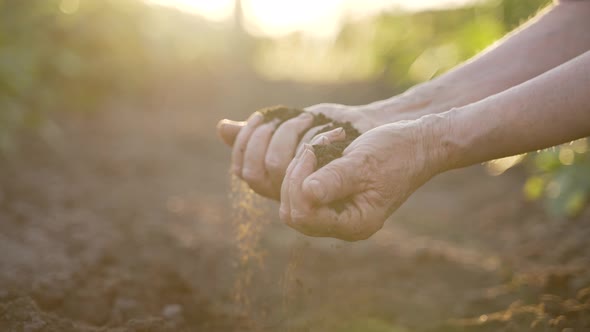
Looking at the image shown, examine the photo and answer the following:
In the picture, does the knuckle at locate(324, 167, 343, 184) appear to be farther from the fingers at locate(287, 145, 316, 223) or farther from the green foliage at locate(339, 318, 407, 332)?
the green foliage at locate(339, 318, 407, 332)

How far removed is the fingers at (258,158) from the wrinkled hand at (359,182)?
32cm

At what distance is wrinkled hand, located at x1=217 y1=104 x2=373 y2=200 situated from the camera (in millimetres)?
1898

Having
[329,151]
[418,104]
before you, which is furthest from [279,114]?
[418,104]

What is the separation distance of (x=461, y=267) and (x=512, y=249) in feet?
2.23

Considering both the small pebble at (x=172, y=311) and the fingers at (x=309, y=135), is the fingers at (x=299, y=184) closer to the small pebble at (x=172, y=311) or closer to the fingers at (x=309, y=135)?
the fingers at (x=309, y=135)

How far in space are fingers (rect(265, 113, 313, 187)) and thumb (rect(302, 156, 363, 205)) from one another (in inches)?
15.0

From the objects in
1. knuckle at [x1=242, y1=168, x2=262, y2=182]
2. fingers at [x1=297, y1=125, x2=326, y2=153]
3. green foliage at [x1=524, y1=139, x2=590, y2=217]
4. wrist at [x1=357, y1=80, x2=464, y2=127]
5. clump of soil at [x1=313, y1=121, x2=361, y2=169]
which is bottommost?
clump of soil at [x1=313, y1=121, x2=361, y2=169]

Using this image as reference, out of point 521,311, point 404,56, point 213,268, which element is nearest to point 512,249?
point 521,311

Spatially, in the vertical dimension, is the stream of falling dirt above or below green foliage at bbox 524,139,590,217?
below

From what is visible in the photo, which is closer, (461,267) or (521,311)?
(521,311)

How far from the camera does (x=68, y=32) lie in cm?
559

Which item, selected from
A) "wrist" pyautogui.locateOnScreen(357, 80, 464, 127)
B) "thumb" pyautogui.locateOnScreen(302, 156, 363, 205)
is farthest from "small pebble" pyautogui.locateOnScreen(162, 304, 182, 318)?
"wrist" pyautogui.locateOnScreen(357, 80, 464, 127)

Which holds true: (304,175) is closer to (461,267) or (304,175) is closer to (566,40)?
(566,40)

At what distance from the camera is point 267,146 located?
195 centimetres
